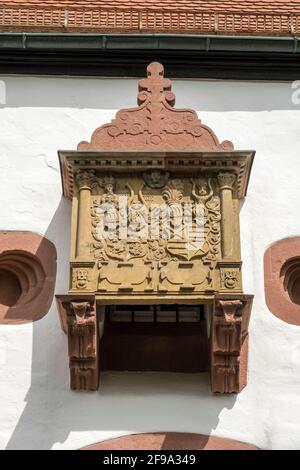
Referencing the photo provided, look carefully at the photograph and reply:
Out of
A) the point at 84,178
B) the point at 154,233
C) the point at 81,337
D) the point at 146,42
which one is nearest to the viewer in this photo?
the point at 81,337

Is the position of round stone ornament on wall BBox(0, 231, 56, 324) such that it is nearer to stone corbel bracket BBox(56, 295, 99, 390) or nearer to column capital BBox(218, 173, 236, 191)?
stone corbel bracket BBox(56, 295, 99, 390)

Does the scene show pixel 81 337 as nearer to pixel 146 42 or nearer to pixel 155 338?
pixel 155 338

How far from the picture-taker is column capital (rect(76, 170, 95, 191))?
9.20 metres

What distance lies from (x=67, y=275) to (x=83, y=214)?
70cm

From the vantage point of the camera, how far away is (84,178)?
9.21 m

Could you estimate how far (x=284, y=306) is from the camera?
9.37 m

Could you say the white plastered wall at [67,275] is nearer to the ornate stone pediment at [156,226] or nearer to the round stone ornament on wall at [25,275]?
the round stone ornament on wall at [25,275]

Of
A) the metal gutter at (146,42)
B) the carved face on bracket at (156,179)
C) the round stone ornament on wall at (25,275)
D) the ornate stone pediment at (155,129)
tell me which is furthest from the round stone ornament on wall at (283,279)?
the metal gutter at (146,42)

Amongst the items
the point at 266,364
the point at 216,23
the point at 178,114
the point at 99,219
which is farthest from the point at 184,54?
the point at 266,364

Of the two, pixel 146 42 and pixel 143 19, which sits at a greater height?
pixel 143 19

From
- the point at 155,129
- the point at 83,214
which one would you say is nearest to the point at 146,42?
the point at 155,129

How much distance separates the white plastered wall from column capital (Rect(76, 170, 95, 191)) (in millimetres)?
603

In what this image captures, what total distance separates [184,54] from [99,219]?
8.20 feet

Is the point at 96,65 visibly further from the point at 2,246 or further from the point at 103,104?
the point at 2,246
